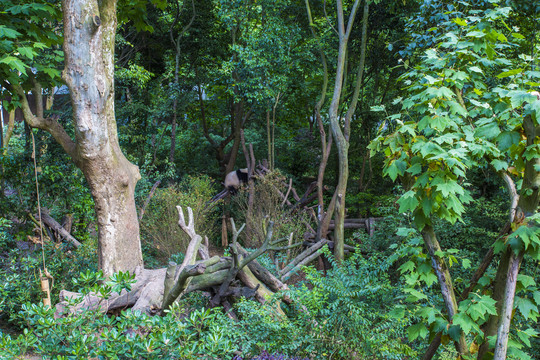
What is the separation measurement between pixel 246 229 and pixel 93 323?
6.15 metres

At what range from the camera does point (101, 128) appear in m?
4.74

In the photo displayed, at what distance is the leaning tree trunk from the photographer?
4590mm

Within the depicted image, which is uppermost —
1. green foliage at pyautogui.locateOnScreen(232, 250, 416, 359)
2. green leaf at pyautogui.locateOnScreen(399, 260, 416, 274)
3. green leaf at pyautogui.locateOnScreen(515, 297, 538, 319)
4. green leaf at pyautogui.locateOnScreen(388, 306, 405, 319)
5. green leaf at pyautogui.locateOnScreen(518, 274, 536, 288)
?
green leaf at pyautogui.locateOnScreen(399, 260, 416, 274)

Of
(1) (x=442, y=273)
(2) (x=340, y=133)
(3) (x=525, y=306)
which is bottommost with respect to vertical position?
(3) (x=525, y=306)

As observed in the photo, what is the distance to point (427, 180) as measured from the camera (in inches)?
88.7

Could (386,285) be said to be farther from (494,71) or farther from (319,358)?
(494,71)

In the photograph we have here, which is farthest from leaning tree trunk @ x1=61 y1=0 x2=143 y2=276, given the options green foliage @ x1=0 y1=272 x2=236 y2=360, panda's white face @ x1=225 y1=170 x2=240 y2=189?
panda's white face @ x1=225 y1=170 x2=240 y2=189

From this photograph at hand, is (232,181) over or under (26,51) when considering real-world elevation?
under

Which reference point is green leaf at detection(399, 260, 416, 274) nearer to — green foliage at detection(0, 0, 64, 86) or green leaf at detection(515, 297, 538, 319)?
green leaf at detection(515, 297, 538, 319)

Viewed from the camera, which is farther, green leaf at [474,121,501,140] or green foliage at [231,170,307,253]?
green foliage at [231,170,307,253]

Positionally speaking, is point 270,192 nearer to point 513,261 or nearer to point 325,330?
point 325,330

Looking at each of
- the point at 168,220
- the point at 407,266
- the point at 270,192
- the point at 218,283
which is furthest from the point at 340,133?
the point at 407,266

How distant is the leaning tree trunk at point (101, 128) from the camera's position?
4.59 metres

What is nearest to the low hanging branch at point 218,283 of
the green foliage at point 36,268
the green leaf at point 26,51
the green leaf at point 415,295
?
the green foliage at point 36,268
